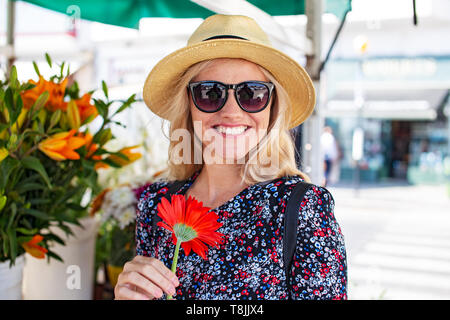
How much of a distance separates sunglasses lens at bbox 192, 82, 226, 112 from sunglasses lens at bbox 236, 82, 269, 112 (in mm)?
46

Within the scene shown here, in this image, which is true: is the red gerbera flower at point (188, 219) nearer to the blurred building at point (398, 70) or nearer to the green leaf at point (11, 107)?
the green leaf at point (11, 107)

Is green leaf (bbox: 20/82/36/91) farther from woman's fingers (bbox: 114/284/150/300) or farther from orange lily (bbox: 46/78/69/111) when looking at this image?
woman's fingers (bbox: 114/284/150/300)

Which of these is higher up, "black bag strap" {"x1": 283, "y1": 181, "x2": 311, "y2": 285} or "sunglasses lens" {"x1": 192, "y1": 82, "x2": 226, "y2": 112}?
"sunglasses lens" {"x1": 192, "y1": 82, "x2": 226, "y2": 112}

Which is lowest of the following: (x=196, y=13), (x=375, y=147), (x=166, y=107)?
(x=375, y=147)

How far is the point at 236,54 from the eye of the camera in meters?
1.15

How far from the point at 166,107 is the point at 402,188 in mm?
11149

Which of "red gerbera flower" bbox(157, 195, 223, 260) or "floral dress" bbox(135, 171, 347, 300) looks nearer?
"red gerbera flower" bbox(157, 195, 223, 260)

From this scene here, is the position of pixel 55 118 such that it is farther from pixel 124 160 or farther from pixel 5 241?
pixel 5 241

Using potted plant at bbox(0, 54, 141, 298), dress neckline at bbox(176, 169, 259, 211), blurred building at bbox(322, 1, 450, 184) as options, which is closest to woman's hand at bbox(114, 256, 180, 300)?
dress neckline at bbox(176, 169, 259, 211)

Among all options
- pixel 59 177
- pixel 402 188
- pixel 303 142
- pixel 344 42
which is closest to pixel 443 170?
pixel 402 188

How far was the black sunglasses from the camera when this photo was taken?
1.13 m

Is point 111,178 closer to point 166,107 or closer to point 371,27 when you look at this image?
point 166,107

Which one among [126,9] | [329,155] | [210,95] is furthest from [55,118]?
[329,155]

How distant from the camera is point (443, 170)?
11.5 m
